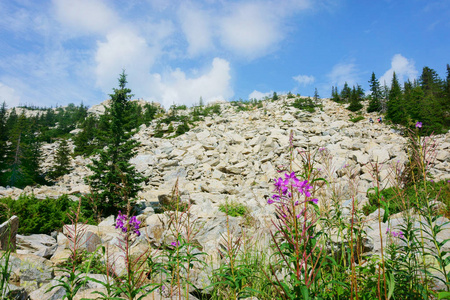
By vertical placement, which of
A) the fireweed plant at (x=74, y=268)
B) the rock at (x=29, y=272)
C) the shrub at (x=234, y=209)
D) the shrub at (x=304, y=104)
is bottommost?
the rock at (x=29, y=272)

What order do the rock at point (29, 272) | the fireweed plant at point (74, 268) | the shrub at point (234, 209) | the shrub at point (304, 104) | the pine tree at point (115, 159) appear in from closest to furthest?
the fireweed plant at point (74, 268) → the rock at point (29, 272) → the shrub at point (234, 209) → the pine tree at point (115, 159) → the shrub at point (304, 104)

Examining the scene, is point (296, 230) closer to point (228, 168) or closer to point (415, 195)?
point (415, 195)

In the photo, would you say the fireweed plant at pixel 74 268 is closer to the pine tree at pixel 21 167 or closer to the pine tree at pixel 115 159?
the pine tree at pixel 115 159

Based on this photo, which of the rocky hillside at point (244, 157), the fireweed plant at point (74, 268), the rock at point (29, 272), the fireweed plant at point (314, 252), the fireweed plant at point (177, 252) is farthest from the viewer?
the rocky hillside at point (244, 157)

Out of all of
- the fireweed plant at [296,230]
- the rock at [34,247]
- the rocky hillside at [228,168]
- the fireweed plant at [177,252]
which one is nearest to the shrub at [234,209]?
the rocky hillside at [228,168]

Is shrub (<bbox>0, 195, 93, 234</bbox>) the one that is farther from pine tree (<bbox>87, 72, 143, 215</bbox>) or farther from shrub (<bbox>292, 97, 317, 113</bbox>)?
shrub (<bbox>292, 97, 317, 113</bbox>)

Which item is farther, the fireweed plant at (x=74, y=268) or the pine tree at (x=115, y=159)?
the pine tree at (x=115, y=159)

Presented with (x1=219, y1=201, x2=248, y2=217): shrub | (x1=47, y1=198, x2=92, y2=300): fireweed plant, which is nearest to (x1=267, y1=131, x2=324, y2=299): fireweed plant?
(x1=47, y1=198, x2=92, y2=300): fireweed plant

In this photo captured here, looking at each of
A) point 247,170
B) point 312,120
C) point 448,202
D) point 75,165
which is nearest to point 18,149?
point 75,165

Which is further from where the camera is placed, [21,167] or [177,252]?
[21,167]

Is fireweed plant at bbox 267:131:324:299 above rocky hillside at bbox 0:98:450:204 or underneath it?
underneath

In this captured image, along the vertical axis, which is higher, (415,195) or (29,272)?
(415,195)

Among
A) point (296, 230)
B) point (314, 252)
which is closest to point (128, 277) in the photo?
point (296, 230)

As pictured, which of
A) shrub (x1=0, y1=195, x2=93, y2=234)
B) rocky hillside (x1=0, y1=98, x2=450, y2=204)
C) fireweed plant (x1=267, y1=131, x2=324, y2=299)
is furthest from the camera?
rocky hillside (x1=0, y1=98, x2=450, y2=204)
